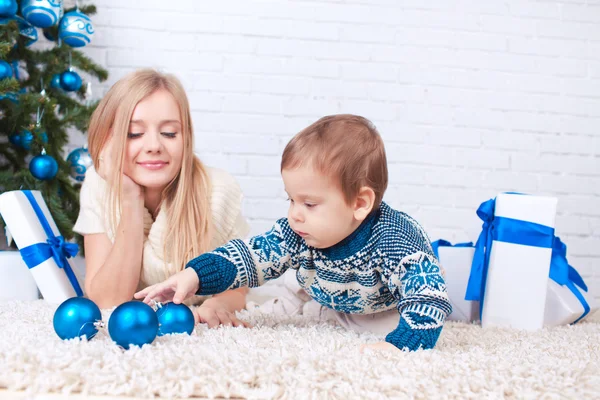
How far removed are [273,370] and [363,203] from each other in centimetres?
41

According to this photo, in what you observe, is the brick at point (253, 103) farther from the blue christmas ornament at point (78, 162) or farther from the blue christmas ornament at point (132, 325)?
the blue christmas ornament at point (132, 325)

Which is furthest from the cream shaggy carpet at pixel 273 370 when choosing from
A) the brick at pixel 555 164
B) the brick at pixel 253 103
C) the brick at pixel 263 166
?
the brick at pixel 555 164

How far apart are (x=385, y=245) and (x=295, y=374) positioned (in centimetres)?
39

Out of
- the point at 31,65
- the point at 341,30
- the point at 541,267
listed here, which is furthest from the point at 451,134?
the point at 31,65

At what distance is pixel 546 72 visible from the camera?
2498 mm

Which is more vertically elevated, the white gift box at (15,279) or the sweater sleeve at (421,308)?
the sweater sleeve at (421,308)

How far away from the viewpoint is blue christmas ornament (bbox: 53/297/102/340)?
1.00m

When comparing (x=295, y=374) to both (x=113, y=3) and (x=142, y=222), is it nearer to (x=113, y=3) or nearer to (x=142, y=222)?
(x=142, y=222)

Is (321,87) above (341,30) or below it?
below

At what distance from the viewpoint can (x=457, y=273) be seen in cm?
176

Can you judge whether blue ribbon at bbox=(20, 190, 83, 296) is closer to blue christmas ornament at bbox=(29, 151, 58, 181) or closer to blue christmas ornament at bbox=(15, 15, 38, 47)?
blue christmas ornament at bbox=(29, 151, 58, 181)

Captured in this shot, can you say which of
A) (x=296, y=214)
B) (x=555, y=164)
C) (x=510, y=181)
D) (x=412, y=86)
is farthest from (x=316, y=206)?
(x=555, y=164)

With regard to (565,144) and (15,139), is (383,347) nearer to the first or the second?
(15,139)

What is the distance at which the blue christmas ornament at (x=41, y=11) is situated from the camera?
1.88 metres
